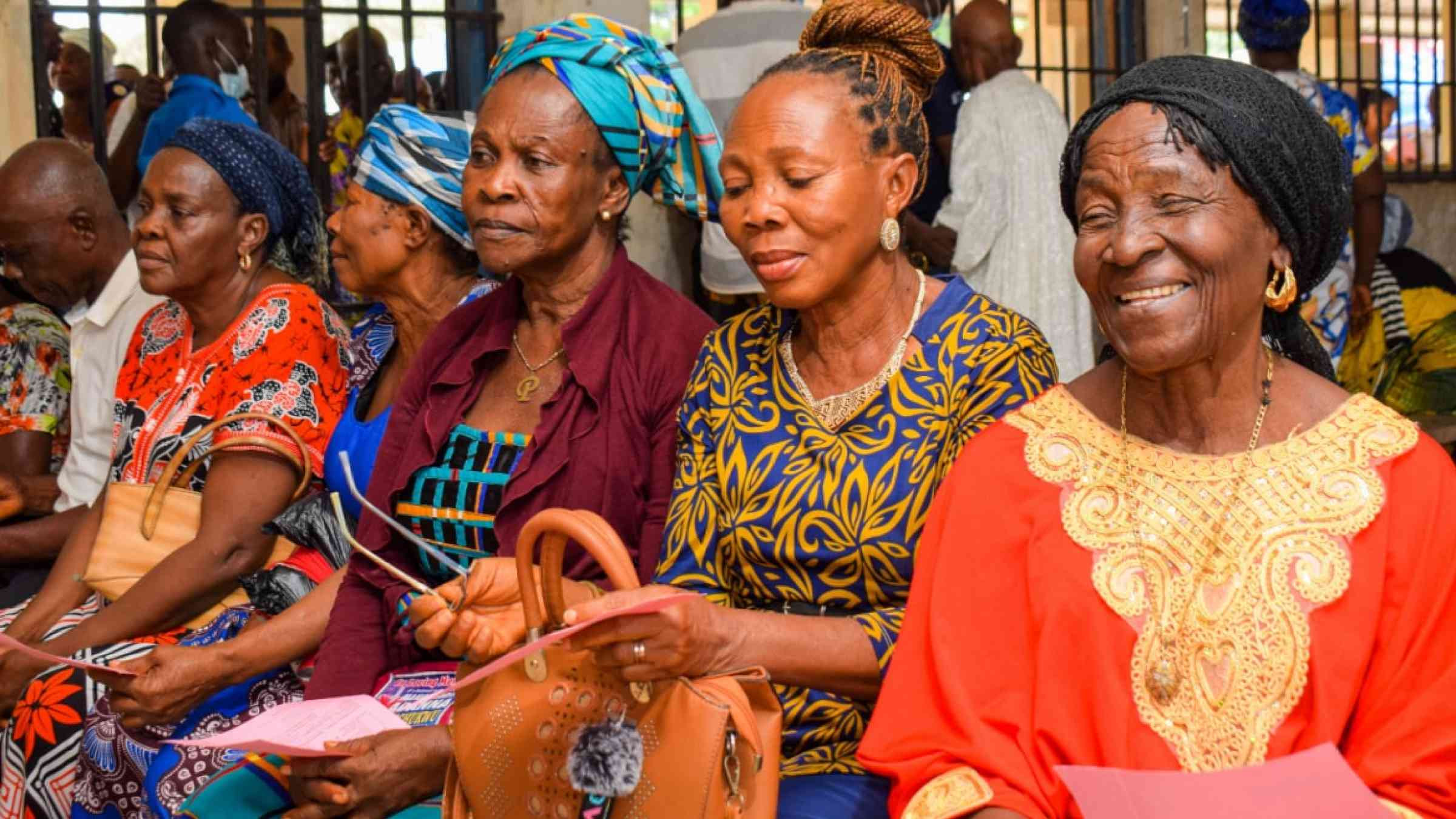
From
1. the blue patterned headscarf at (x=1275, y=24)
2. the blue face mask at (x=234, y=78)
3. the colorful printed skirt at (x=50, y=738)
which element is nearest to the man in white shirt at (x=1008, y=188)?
the blue patterned headscarf at (x=1275, y=24)

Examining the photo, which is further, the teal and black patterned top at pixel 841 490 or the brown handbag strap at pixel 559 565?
the teal and black patterned top at pixel 841 490

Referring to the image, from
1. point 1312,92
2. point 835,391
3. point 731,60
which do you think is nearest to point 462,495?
point 835,391

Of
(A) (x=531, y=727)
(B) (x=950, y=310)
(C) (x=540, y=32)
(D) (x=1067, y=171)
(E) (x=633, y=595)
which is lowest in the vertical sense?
(A) (x=531, y=727)

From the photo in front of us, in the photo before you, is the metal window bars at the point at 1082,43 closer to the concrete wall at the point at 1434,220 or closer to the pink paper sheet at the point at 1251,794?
the concrete wall at the point at 1434,220

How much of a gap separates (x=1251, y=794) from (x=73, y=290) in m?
3.95

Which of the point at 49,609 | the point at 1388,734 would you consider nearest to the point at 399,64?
the point at 49,609

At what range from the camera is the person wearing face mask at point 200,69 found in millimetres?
5781

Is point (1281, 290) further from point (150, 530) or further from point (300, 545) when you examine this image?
point (150, 530)

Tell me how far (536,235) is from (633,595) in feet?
4.14

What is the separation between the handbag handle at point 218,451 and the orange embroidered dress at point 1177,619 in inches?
75.2

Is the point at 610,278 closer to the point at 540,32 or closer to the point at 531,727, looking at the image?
the point at 540,32

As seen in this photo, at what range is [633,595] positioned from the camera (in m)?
2.21

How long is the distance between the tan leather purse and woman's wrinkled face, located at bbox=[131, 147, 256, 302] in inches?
19.5

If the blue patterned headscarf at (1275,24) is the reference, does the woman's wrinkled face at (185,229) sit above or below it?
below
